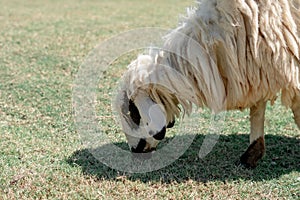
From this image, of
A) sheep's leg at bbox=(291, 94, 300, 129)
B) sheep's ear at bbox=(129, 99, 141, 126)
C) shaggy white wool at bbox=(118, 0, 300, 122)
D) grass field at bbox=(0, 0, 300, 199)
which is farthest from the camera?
sheep's leg at bbox=(291, 94, 300, 129)

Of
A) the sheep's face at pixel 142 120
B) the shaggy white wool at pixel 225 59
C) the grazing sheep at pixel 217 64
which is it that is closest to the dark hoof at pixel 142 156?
the sheep's face at pixel 142 120

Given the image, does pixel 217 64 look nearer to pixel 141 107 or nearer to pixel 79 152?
pixel 141 107

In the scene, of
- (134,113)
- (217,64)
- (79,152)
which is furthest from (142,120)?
(79,152)

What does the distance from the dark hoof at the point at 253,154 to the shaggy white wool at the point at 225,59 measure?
21.7 inches

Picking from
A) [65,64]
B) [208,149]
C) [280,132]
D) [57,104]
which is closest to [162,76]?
[208,149]

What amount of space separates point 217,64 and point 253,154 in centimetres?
86

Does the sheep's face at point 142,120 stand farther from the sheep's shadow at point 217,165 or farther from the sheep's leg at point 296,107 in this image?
the sheep's leg at point 296,107

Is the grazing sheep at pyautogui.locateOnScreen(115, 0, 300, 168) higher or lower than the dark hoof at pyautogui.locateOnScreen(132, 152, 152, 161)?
higher

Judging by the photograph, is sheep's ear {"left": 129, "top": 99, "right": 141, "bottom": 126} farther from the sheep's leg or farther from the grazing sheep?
the sheep's leg

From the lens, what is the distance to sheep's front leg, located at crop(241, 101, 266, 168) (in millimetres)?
4609

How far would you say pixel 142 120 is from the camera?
4.29 meters

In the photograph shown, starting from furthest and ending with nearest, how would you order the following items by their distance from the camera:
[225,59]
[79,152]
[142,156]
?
1. [79,152]
2. [142,156]
3. [225,59]

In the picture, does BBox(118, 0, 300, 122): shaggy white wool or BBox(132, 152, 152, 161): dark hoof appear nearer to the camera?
BBox(118, 0, 300, 122): shaggy white wool

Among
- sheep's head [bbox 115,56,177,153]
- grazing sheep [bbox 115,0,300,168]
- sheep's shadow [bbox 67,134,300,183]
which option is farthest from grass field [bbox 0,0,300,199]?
grazing sheep [bbox 115,0,300,168]
